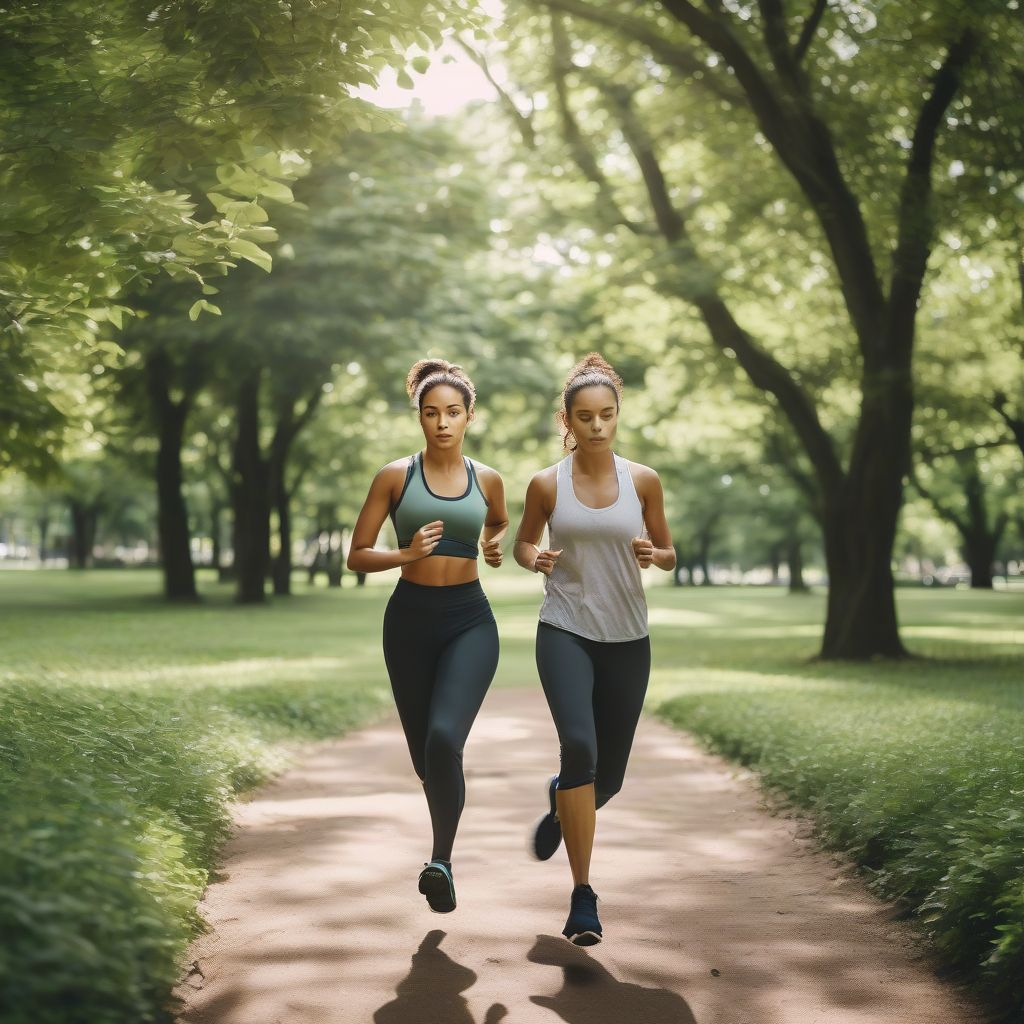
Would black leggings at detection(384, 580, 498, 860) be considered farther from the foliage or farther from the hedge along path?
the foliage

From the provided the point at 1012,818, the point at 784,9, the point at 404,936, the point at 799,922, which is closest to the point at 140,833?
the point at 404,936

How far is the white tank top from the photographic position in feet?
17.2

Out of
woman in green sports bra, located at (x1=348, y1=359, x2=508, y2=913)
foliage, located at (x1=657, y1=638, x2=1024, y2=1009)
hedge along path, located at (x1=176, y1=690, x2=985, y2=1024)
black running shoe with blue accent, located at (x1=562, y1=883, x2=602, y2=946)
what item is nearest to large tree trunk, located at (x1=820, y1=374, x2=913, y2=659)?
foliage, located at (x1=657, y1=638, x2=1024, y2=1009)

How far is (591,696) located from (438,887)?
970 millimetres

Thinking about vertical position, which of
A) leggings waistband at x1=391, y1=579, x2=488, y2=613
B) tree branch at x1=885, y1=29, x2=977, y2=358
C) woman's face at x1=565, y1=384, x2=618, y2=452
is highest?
tree branch at x1=885, y1=29, x2=977, y2=358

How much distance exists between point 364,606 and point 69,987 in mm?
35716

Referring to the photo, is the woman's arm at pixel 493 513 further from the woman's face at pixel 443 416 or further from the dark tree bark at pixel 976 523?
the dark tree bark at pixel 976 523

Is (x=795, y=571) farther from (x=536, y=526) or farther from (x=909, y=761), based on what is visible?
(x=536, y=526)

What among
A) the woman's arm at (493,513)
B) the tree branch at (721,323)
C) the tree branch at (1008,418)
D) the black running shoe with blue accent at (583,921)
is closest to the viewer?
the black running shoe with blue accent at (583,921)

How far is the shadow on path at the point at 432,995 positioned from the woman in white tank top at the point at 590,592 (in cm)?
57

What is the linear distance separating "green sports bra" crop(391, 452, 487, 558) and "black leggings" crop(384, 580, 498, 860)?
182mm

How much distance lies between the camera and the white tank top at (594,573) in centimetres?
523

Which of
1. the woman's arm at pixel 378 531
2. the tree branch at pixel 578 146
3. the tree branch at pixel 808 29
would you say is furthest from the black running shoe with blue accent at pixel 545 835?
the tree branch at pixel 578 146

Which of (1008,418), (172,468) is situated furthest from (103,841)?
(172,468)
